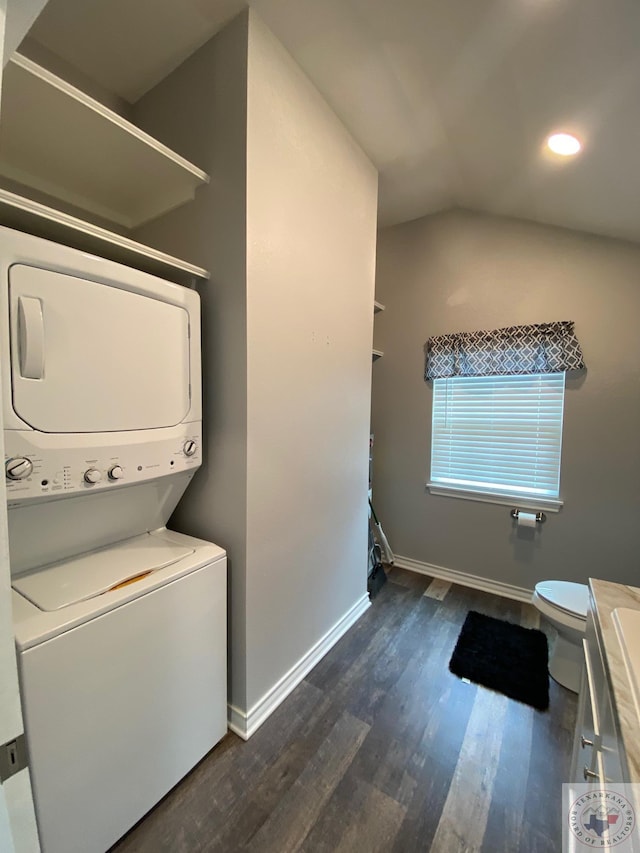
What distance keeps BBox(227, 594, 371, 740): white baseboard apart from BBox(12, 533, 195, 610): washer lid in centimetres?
79

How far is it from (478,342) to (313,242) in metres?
1.44

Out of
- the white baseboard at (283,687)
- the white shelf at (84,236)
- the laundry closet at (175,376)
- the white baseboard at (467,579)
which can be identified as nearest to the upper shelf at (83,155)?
the laundry closet at (175,376)

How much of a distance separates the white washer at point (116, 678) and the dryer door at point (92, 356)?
1.63ft

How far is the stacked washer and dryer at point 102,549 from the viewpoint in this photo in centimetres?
Answer: 99

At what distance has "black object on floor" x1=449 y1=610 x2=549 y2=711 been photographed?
5.95 ft

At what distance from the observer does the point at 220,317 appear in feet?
4.91

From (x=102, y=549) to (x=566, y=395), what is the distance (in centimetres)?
269

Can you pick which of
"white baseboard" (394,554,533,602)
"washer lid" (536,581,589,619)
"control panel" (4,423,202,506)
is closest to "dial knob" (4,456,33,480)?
"control panel" (4,423,202,506)

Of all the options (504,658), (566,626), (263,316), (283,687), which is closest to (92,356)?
(263,316)

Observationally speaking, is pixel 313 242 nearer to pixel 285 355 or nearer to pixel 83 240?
pixel 285 355

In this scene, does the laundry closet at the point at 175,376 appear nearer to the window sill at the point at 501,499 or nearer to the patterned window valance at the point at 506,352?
the patterned window valance at the point at 506,352

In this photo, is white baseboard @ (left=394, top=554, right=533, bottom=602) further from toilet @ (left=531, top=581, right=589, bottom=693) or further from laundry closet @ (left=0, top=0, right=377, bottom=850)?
laundry closet @ (left=0, top=0, right=377, bottom=850)

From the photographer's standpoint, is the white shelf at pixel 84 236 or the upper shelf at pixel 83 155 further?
the upper shelf at pixel 83 155

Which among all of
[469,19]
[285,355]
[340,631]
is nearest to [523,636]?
[340,631]
